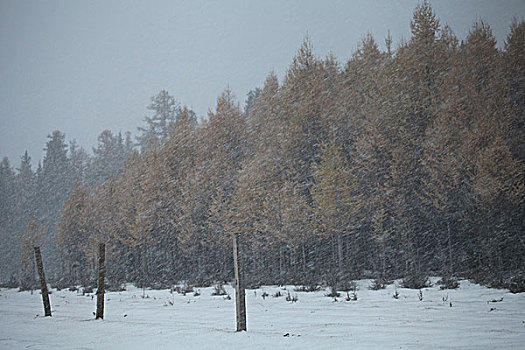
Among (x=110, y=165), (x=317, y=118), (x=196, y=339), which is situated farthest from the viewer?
(x=110, y=165)

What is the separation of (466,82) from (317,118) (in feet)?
22.5

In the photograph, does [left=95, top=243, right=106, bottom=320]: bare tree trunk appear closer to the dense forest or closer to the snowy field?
the snowy field

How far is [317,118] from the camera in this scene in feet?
68.0

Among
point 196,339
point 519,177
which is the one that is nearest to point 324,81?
point 519,177

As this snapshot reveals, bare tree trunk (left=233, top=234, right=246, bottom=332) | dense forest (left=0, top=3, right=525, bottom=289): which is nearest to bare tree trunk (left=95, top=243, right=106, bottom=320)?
bare tree trunk (left=233, top=234, right=246, bottom=332)

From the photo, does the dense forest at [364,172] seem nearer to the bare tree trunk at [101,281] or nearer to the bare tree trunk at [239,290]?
the bare tree trunk at [101,281]

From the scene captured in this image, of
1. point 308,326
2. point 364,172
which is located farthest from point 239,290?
point 364,172

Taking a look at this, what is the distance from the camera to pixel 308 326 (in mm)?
7242

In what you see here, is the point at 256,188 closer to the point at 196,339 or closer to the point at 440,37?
the point at 440,37

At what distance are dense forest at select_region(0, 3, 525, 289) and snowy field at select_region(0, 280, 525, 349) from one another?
343 cm

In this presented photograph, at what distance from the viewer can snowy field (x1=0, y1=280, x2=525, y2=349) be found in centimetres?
555

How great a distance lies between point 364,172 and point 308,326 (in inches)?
492

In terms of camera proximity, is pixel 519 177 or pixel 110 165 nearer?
pixel 519 177

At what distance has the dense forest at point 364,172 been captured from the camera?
16672 mm
